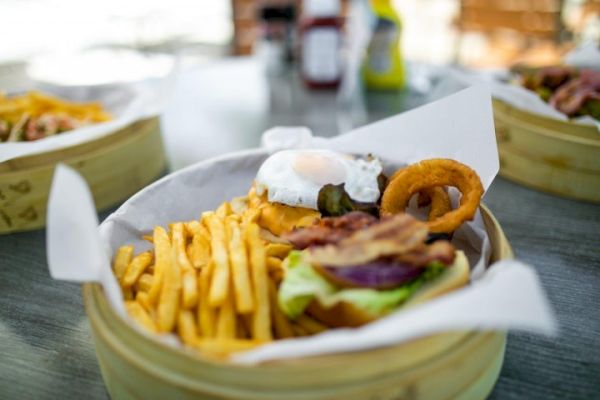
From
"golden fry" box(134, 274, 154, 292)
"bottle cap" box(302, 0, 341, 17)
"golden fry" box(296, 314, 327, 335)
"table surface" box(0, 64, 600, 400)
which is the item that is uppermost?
"bottle cap" box(302, 0, 341, 17)

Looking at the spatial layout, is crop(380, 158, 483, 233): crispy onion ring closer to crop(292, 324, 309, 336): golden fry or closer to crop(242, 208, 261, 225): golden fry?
crop(242, 208, 261, 225): golden fry

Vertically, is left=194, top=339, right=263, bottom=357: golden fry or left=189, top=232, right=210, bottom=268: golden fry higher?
left=194, top=339, right=263, bottom=357: golden fry

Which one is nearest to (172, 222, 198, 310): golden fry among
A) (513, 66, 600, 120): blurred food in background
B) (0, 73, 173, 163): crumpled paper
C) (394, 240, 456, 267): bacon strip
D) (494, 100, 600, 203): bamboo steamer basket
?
(394, 240, 456, 267): bacon strip

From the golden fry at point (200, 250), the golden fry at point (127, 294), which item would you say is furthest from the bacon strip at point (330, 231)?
the golden fry at point (127, 294)

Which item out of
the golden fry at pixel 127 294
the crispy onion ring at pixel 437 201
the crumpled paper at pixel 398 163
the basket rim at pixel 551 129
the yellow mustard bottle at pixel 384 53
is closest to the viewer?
the crumpled paper at pixel 398 163

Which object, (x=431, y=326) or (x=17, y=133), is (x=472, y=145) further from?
(x=17, y=133)

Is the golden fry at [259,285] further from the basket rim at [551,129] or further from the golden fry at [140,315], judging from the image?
the basket rim at [551,129]

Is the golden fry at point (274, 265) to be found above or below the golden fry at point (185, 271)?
below
